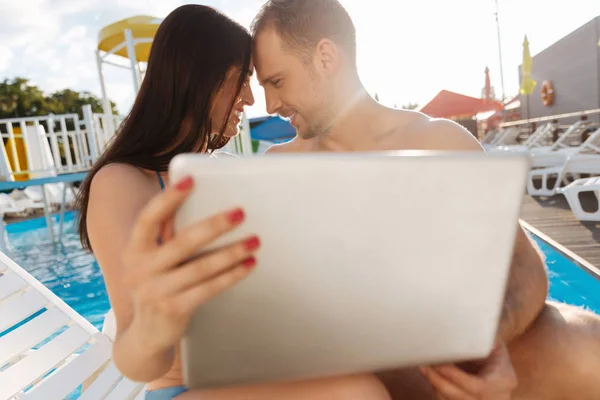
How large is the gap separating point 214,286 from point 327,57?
5.14ft

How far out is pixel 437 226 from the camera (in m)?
0.63

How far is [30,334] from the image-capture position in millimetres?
1744

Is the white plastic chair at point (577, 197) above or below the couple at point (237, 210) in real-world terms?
below

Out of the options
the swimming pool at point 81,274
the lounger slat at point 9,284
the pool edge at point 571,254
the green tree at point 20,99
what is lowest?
the swimming pool at point 81,274

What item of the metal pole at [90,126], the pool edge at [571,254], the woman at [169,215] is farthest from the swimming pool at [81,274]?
the woman at [169,215]

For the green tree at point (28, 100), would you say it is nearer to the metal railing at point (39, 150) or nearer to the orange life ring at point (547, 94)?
the metal railing at point (39, 150)

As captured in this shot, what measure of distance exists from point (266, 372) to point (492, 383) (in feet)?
1.54

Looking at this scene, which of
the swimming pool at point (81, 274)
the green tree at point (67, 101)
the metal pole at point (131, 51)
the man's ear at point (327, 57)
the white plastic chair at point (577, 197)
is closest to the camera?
the man's ear at point (327, 57)

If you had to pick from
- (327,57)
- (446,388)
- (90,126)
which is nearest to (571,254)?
(327,57)

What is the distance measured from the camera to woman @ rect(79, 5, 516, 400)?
1.97 feet

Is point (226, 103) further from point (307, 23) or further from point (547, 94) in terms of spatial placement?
point (547, 94)

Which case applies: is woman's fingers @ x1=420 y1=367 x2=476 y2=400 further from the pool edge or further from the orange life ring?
the orange life ring

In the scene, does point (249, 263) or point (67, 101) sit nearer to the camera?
point (249, 263)

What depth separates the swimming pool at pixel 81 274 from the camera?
13.3 ft
